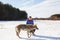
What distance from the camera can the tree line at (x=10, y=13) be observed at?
49547mm

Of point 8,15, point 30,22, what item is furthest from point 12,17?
point 30,22

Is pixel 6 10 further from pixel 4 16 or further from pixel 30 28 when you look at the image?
pixel 30 28

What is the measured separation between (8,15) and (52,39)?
43784 mm

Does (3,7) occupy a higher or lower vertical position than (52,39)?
higher

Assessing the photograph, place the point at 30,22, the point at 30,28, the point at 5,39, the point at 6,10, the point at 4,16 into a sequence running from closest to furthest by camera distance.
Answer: the point at 5,39 < the point at 30,28 < the point at 30,22 < the point at 4,16 < the point at 6,10

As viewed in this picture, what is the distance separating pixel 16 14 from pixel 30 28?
45.6 metres

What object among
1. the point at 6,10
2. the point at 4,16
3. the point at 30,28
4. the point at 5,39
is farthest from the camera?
the point at 6,10

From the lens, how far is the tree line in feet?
163

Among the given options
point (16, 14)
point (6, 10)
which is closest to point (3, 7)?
point (6, 10)

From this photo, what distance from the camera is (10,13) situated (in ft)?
174

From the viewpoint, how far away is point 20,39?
25.7 feet

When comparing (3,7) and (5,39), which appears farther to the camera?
(3,7)

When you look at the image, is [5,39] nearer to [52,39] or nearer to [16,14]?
[52,39]

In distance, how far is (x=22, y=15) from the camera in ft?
180
